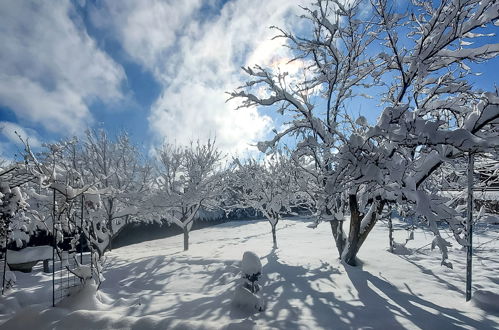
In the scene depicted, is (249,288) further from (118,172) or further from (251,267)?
(118,172)

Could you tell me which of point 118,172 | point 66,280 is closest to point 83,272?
point 66,280

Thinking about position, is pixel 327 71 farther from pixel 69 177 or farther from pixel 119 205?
pixel 119 205

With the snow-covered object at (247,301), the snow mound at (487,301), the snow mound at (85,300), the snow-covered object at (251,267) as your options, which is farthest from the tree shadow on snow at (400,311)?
the snow mound at (85,300)

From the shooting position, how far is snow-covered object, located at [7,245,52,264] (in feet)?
32.0

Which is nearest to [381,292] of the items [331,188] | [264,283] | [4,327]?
[264,283]

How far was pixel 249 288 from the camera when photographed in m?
5.41

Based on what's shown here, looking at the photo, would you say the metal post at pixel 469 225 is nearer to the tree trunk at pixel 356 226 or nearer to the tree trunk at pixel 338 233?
the tree trunk at pixel 356 226

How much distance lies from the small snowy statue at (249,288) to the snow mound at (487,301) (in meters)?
4.35

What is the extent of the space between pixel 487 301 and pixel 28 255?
14.0m

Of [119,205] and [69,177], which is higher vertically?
[69,177]

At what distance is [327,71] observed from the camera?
26.2 ft

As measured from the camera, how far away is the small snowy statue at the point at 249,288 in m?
5.02

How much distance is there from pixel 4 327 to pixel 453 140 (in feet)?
24.8

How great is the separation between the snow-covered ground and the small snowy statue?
7.0 inches
